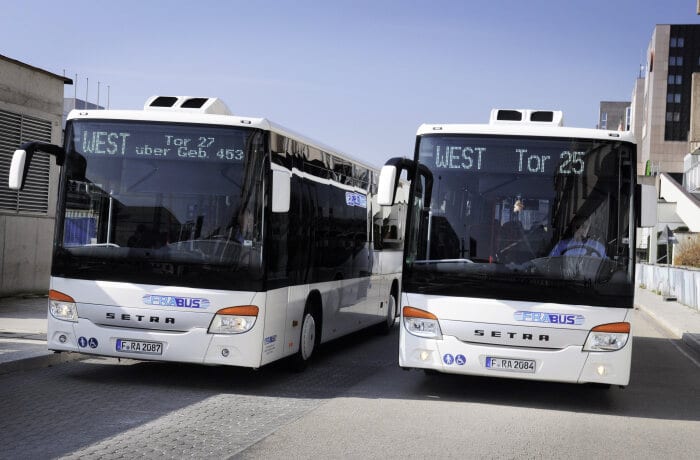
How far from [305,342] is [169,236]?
8.87 ft

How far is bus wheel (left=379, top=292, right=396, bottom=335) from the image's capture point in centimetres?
1808

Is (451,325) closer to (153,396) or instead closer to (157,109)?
(153,396)

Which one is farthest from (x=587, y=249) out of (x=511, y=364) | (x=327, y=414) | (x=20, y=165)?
(x=20, y=165)

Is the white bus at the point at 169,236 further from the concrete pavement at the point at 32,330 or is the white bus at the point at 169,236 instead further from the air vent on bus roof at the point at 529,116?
the air vent on bus roof at the point at 529,116

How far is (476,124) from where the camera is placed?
1090 cm

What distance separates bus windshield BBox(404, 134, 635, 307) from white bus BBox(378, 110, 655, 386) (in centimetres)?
1

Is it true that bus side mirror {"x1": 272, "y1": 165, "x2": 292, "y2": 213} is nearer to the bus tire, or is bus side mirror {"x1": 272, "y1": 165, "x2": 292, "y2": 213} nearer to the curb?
the bus tire

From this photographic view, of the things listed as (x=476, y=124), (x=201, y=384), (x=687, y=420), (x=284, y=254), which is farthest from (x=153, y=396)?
(x=687, y=420)

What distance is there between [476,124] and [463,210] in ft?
3.59

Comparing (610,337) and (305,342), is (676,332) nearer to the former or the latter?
(305,342)

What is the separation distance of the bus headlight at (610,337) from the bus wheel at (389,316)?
8.05m

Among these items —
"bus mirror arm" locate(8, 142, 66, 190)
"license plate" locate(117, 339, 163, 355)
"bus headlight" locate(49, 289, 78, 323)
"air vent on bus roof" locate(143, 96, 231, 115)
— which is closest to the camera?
"bus mirror arm" locate(8, 142, 66, 190)

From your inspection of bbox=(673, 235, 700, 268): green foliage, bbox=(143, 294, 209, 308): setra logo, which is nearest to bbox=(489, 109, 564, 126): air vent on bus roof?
bbox=(143, 294, 209, 308): setra logo

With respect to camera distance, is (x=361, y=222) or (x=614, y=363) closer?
(x=614, y=363)
